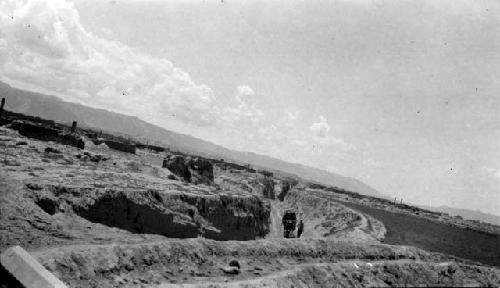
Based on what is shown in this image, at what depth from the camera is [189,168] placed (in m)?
40.8

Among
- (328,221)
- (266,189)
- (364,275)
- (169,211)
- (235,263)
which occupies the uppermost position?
(364,275)

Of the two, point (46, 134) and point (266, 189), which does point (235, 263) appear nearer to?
point (46, 134)

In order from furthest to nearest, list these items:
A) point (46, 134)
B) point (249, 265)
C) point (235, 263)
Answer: point (46, 134), point (249, 265), point (235, 263)

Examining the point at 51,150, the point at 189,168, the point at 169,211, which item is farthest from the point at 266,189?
the point at 169,211

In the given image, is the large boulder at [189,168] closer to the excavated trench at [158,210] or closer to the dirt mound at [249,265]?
the excavated trench at [158,210]

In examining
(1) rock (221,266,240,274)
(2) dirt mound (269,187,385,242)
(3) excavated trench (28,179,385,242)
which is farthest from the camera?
(2) dirt mound (269,187,385,242)

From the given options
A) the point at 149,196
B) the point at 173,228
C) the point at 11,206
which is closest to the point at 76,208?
the point at 11,206

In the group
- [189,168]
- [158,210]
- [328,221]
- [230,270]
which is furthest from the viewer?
[328,221]

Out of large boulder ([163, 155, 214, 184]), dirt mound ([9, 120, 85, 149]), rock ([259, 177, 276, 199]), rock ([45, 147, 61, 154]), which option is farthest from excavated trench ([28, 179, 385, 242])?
rock ([259, 177, 276, 199])

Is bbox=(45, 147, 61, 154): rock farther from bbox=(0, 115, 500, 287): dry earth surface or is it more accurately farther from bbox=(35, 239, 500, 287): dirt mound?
bbox=(35, 239, 500, 287): dirt mound

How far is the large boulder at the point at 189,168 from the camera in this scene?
3903 cm

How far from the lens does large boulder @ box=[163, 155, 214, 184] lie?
39031 mm

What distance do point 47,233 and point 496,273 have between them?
17.0m

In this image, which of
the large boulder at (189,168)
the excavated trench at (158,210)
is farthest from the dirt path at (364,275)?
the large boulder at (189,168)
